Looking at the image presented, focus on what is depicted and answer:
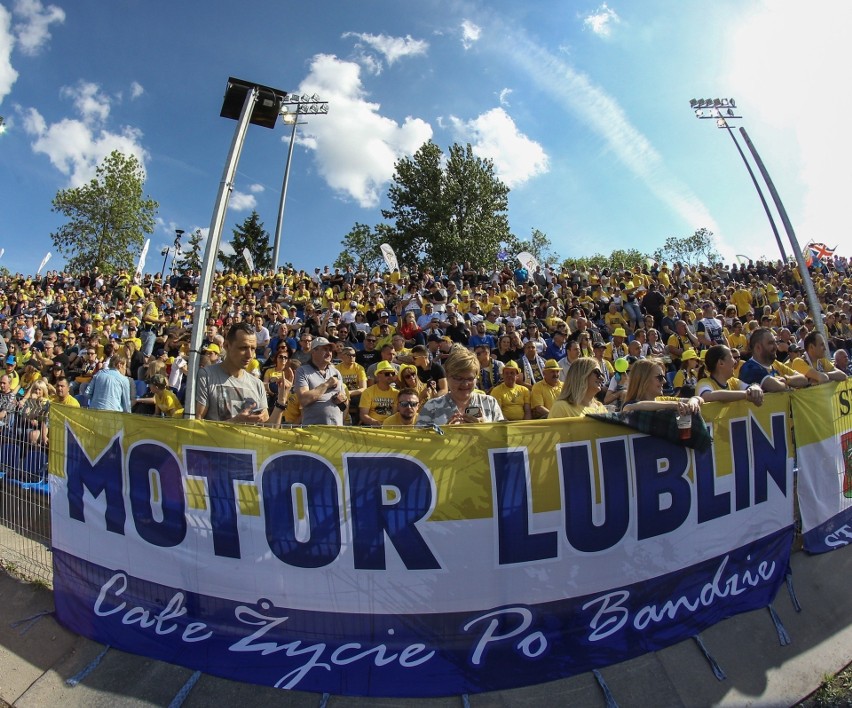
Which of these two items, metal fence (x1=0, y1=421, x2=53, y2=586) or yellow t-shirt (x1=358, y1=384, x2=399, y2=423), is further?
yellow t-shirt (x1=358, y1=384, x2=399, y2=423)

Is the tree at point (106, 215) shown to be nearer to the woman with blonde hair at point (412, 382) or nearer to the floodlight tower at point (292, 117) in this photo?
the floodlight tower at point (292, 117)

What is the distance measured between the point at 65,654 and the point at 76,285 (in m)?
24.2

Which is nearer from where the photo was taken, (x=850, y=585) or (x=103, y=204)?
(x=850, y=585)

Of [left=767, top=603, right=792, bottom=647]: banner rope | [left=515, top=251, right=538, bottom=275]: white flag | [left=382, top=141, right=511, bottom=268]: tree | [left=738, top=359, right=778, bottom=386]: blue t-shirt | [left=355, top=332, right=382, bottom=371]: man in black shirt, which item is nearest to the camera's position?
[left=767, top=603, right=792, bottom=647]: banner rope

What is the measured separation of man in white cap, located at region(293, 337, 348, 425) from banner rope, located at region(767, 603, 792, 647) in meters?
3.76

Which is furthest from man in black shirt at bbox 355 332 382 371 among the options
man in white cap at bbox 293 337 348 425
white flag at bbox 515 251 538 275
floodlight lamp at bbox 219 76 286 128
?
white flag at bbox 515 251 538 275

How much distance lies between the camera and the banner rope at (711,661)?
10.2ft

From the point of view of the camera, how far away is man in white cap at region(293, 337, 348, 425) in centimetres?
490

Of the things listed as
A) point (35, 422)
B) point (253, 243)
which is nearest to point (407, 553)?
point (35, 422)

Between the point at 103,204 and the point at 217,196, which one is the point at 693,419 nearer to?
the point at 217,196

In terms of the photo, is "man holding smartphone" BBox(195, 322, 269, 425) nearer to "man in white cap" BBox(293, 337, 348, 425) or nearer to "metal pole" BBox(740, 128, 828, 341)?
"man in white cap" BBox(293, 337, 348, 425)

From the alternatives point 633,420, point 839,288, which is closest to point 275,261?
point 839,288

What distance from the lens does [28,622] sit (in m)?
3.72

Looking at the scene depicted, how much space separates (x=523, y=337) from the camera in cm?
1150
